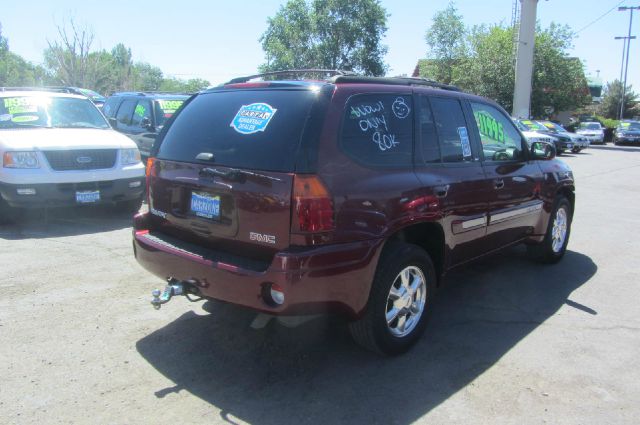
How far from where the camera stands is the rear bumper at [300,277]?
9.70 ft

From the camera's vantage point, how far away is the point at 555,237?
5812 millimetres

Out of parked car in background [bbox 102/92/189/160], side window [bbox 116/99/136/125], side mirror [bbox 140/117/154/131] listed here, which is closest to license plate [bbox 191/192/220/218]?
parked car in background [bbox 102/92/189/160]

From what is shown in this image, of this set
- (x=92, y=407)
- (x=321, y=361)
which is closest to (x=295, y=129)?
(x=321, y=361)

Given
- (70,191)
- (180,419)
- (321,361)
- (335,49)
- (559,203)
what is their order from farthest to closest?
(335,49) → (70,191) → (559,203) → (321,361) → (180,419)

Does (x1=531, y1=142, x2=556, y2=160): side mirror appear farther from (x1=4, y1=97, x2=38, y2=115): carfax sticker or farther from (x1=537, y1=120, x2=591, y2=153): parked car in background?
(x1=537, y1=120, x2=591, y2=153): parked car in background

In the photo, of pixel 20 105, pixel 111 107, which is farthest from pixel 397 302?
pixel 111 107

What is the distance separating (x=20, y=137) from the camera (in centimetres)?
691

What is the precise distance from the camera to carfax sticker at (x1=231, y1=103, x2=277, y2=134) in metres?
3.30

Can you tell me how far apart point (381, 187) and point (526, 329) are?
6.02 ft

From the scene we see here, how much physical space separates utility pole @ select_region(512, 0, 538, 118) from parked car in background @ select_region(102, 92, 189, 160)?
23348 millimetres

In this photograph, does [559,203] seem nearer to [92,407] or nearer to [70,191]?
[92,407]

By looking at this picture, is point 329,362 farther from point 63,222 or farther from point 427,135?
point 63,222

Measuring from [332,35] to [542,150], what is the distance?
117ft

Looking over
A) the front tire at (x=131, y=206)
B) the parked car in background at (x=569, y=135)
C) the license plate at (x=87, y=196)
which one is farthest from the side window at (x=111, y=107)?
the parked car in background at (x=569, y=135)
